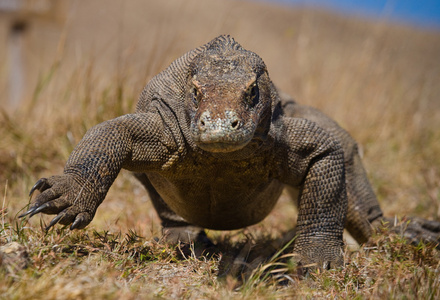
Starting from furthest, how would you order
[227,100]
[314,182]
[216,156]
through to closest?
1. [314,182]
2. [216,156]
3. [227,100]

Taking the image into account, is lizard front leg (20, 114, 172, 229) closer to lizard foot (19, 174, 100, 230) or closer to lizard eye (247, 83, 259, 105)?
lizard foot (19, 174, 100, 230)

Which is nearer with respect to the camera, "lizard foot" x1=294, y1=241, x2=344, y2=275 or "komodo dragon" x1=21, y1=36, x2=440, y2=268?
"komodo dragon" x1=21, y1=36, x2=440, y2=268

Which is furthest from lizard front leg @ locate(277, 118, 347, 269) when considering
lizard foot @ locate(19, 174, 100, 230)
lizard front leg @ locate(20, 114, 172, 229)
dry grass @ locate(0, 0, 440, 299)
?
lizard foot @ locate(19, 174, 100, 230)

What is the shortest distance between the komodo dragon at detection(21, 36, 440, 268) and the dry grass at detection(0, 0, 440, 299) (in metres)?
0.24

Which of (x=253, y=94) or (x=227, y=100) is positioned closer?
(x=227, y=100)

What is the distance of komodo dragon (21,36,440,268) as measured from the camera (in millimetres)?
2928

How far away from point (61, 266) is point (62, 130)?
13.2 feet

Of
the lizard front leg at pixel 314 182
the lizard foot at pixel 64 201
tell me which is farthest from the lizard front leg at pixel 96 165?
the lizard front leg at pixel 314 182

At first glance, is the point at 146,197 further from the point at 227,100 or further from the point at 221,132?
the point at 221,132

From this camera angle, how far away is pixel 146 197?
6176 mm

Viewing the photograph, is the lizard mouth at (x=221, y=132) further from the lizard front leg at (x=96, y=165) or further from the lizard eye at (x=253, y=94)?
the lizard front leg at (x=96, y=165)

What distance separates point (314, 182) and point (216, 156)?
0.79m

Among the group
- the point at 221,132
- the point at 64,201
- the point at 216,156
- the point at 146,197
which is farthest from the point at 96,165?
the point at 146,197

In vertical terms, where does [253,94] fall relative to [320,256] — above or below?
above
